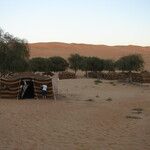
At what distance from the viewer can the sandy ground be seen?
1499 centimetres

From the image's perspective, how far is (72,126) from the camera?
19234 millimetres

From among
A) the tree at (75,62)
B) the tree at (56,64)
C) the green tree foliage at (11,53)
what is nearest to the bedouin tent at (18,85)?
the green tree foliage at (11,53)

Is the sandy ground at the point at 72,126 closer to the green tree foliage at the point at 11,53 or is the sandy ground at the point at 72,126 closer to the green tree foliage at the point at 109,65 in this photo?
the green tree foliage at the point at 11,53

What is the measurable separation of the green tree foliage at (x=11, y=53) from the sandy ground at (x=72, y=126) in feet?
29.8

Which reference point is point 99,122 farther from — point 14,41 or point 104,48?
point 104,48

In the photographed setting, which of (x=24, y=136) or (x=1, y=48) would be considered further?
(x=1, y=48)

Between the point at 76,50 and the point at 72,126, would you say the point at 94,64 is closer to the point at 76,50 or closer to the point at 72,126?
the point at 72,126

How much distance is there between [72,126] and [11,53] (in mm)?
20152

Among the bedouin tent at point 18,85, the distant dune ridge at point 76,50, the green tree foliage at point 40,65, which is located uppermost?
the distant dune ridge at point 76,50

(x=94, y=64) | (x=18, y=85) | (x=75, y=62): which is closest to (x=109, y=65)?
(x=94, y=64)

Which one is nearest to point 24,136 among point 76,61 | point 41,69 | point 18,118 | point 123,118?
point 18,118

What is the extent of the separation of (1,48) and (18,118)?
1694cm

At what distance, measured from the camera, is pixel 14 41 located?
130ft

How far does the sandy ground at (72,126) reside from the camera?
49.2ft
